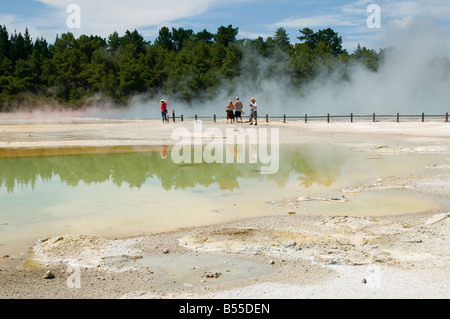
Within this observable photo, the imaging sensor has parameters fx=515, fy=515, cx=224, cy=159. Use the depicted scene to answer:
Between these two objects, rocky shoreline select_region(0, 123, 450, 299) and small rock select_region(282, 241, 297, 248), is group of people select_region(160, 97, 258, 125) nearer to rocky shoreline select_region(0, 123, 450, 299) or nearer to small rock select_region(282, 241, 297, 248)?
rocky shoreline select_region(0, 123, 450, 299)

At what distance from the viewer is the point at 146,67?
62312 mm

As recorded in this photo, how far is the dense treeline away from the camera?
58062mm

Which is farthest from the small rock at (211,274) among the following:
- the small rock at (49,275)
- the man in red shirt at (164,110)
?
the man in red shirt at (164,110)

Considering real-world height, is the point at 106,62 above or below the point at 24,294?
above

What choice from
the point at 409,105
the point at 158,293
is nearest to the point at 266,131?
the point at 158,293

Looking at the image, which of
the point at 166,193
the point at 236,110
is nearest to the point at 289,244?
the point at 166,193

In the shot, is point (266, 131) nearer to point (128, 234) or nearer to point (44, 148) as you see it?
point (44, 148)

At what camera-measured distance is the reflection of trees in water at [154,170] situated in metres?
11.9

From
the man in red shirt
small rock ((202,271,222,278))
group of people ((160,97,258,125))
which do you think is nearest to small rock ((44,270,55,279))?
small rock ((202,271,222,278))

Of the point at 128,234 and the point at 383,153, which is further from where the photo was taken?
the point at 383,153

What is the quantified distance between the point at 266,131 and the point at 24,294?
22.3m

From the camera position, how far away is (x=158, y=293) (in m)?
4.99

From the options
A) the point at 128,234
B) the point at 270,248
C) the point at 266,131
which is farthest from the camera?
the point at 266,131

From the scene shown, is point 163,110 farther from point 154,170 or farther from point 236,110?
point 154,170
